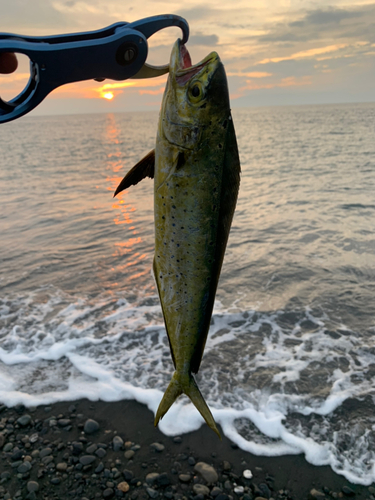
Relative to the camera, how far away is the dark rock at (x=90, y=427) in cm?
545

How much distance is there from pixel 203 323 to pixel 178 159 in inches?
39.9

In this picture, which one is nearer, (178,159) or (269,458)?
(178,159)

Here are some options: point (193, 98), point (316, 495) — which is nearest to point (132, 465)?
point (316, 495)

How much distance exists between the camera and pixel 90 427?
18.0 ft

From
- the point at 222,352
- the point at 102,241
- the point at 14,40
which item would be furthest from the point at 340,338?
the point at 102,241

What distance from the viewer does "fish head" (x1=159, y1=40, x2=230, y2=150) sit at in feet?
6.57

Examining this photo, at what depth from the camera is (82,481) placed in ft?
15.5

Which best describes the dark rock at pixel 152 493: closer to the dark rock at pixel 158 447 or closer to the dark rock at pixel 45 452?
the dark rock at pixel 158 447

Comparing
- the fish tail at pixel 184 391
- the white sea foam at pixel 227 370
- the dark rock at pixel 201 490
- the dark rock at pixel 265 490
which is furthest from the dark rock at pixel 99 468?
the fish tail at pixel 184 391

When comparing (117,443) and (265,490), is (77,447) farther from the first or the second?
(265,490)

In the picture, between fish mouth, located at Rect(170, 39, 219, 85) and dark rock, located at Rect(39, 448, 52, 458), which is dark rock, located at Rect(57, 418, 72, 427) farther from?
fish mouth, located at Rect(170, 39, 219, 85)

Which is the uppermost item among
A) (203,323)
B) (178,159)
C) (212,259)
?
(178,159)

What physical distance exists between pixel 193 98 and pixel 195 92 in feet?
0.11

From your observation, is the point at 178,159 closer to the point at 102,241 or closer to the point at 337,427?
the point at 337,427
